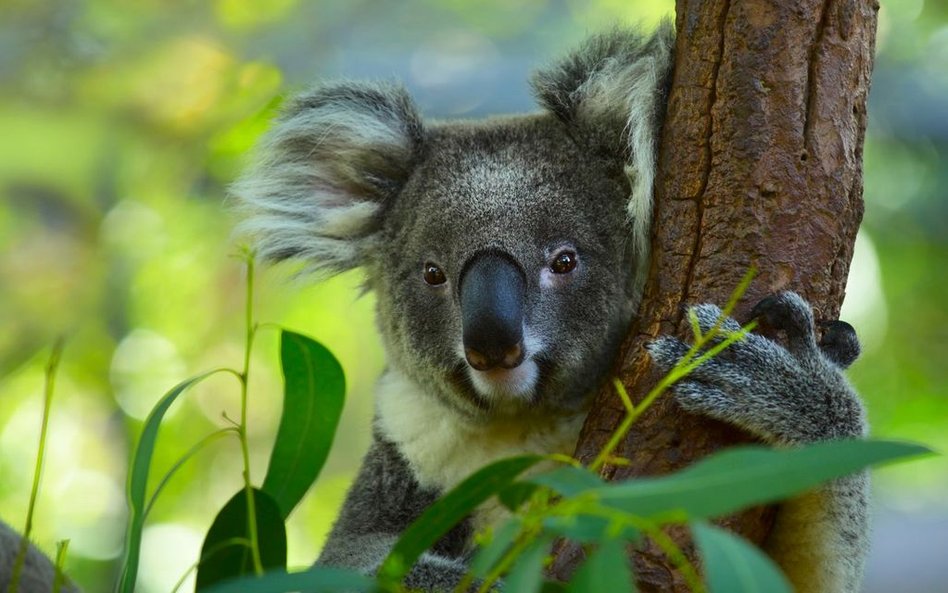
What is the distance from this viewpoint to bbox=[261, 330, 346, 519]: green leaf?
183 centimetres

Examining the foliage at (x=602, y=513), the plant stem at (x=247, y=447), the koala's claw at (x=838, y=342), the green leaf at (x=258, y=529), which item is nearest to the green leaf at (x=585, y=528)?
the foliage at (x=602, y=513)

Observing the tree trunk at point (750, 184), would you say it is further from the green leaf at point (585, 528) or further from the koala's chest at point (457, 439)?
the green leaf at point (585, 528)

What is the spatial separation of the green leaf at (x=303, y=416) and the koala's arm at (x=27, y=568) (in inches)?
14.9

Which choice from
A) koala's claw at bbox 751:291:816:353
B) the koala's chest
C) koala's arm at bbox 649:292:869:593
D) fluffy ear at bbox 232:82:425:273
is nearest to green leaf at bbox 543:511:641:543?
koala's arm at bbox 649:292:869:593

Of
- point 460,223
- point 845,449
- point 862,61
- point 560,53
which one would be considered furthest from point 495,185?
point 845,449

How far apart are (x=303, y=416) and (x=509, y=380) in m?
0.68

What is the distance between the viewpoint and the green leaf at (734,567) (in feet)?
3.58

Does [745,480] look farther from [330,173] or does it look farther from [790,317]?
[330,173]

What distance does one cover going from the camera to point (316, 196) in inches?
124

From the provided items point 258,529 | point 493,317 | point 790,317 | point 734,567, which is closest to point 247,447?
point 258,529

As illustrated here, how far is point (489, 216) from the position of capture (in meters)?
2.63

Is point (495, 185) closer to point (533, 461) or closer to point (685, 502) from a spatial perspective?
point (533, 461)

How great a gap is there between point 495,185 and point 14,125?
495 cm

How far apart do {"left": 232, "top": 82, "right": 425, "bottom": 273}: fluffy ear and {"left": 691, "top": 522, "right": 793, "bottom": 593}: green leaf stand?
2.01m
